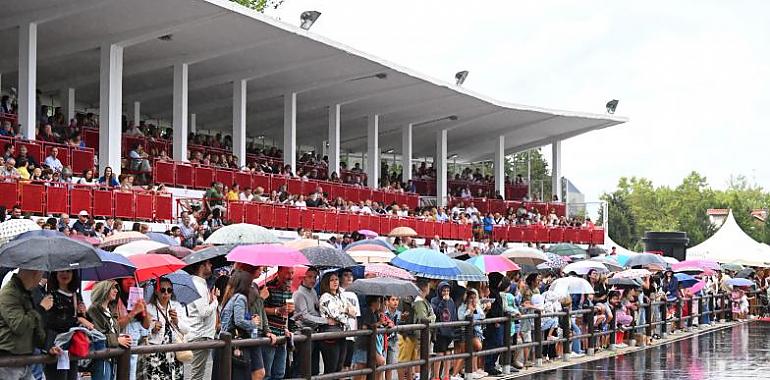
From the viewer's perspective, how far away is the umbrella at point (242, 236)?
17.7m

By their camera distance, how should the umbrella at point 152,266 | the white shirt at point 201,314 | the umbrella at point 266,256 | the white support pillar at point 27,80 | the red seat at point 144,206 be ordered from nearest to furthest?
the white shirt at point 201,314 → the umbrella at point 266,256 → the umbrella at point 152,266 → the red seat at point 144,206 → the white support pillar at point 27,80

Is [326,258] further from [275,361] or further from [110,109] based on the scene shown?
[110,109]

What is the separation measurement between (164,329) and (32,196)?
540 inches

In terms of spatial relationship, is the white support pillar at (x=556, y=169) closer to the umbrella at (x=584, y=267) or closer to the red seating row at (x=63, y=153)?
the red seating row at (x=63, y=153)

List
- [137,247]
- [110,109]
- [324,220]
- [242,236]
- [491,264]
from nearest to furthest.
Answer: [137,247], [242,236], [491,264], [110,109], [324,220]

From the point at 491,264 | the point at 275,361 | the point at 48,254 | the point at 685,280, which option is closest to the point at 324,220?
the point at 685,280

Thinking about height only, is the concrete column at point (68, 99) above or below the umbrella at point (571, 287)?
above

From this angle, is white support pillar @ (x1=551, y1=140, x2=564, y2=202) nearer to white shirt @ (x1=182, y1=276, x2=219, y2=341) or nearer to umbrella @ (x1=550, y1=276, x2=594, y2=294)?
umbrella @ (x1=550, y1=276, x2=594, y2=294)

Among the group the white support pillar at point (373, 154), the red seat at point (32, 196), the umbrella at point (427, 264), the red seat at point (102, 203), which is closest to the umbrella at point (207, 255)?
Result: the umbrella at point (427, 264)

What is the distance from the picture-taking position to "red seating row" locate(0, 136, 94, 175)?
28156 millimetres

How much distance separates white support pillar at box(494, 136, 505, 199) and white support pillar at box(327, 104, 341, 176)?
12536mm

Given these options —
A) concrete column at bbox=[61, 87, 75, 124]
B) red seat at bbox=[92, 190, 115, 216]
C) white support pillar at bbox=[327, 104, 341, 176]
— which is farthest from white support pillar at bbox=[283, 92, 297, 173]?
red seat at bbox=[92, 190, 115, 216]

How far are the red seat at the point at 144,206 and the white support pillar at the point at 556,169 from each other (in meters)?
35.4

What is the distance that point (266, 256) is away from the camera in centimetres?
1327
